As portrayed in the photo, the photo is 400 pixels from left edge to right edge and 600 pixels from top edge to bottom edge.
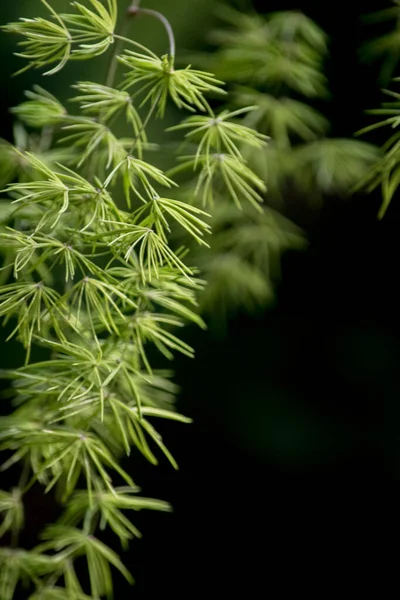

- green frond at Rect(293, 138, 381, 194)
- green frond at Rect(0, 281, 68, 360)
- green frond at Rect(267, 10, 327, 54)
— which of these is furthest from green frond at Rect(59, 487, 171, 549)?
green frond at Rect(267, 10, 327, 54)

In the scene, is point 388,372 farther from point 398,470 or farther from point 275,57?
point 275,57

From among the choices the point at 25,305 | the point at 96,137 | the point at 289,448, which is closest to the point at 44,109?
the point at 96,137

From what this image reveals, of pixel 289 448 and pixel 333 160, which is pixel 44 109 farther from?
pixel 289 448

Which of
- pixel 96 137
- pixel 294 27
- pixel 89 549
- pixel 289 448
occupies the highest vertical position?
pixel 294 27

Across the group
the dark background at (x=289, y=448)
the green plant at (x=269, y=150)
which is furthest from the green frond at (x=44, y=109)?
the dark background at (x=289, y=448)

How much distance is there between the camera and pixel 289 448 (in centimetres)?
116

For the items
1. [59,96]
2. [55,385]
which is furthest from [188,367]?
[55,385]

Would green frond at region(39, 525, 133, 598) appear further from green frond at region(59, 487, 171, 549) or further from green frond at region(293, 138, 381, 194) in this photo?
green frond at region(293, 138, 381, 194)

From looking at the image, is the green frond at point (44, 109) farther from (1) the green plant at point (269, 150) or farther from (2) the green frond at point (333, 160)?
(2) the green frond at point (333, 160)

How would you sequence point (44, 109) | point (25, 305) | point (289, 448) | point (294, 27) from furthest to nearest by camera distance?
1. point (289, 448)
2. point (294, 27)
3. point (44, 109)
4. point (25, 305)

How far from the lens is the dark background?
116 centimetres

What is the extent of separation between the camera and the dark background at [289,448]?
116cm

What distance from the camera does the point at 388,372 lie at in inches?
45.8

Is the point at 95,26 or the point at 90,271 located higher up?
the point at 95,26
